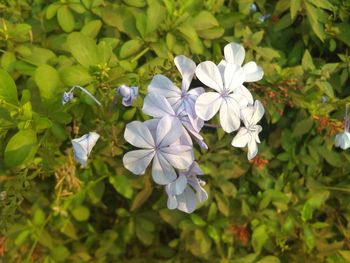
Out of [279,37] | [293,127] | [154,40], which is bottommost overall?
[293,127]

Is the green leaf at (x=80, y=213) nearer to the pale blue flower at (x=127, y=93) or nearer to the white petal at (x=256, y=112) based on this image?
the pale blue flower at (x=127, y=93)

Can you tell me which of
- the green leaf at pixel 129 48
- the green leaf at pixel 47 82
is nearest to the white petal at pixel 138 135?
the green leaf at pixel 47 82

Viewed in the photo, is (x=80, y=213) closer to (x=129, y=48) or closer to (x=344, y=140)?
(x=129, y=48)

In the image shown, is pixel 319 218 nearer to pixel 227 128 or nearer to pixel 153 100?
pixel 227 128

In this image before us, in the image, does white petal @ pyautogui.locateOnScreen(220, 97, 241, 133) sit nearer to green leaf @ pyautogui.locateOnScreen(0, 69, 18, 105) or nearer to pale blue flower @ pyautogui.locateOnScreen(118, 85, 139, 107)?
pale blue flower @ pyautogui.locateOnScreen(118, 85, 139, 107)

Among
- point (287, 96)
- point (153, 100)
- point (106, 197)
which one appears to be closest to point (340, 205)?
point (287, 96)

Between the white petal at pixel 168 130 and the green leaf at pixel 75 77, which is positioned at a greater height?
the white petal at pixel 168 130

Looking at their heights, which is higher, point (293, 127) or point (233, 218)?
point (293, 127)
